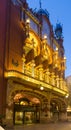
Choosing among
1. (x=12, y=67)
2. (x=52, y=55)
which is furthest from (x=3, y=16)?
(x=52, y=55)

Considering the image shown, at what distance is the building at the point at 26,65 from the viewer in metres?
26.9

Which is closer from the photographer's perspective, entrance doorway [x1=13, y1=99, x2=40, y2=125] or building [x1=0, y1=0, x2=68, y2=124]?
building [x1=0, y1=0, x2=68, y2=124]

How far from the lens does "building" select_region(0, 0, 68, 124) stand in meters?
26.9

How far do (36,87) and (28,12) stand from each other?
11.4 meters

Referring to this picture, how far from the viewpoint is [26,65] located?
33.7 metres

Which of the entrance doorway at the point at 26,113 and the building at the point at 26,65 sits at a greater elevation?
the building at the point at 26,65

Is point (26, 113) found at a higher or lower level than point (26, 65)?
lower

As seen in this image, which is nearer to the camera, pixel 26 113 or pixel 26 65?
pixel 26 65

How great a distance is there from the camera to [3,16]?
92.6 ft

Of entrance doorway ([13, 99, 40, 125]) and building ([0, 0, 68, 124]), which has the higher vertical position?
building ([0, 0, 68, 124])

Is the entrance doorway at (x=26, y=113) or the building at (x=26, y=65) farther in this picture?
the entrance doorway at (x=26, y=113)

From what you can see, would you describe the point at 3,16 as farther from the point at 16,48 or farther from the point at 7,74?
the point at 7,74

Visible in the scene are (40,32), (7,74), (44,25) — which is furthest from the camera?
(44,25)

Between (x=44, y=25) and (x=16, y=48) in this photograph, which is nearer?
(x=16, y=48)
